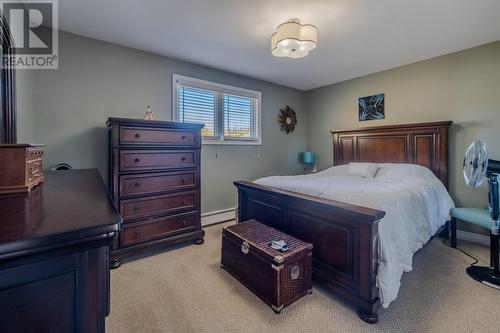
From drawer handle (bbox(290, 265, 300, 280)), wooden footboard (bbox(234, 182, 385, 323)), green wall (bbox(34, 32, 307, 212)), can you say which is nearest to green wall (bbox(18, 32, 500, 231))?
green wall (bbox(34, 32, 307, 212))

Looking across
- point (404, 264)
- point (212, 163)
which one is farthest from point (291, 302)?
point (212, 163)

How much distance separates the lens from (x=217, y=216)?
376cm

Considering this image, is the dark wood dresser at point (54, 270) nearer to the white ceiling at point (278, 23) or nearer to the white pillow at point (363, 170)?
the white ceiling at point (278, 23)

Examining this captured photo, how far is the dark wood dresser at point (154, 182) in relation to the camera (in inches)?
94.8

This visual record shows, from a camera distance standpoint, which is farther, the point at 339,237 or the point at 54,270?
the point at 339,237

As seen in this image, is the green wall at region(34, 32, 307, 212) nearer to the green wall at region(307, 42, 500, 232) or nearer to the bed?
the bed

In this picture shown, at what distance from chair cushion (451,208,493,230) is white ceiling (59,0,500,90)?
2001mm

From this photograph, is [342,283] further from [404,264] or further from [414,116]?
[414,116]

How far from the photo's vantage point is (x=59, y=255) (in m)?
0.49

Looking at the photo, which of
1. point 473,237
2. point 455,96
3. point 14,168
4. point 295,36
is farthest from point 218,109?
point 473,237

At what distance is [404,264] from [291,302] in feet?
2.92

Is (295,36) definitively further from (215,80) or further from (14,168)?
(14,168)

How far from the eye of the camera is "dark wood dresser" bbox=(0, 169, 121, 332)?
45 centimetres

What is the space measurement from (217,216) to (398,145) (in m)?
2.99
